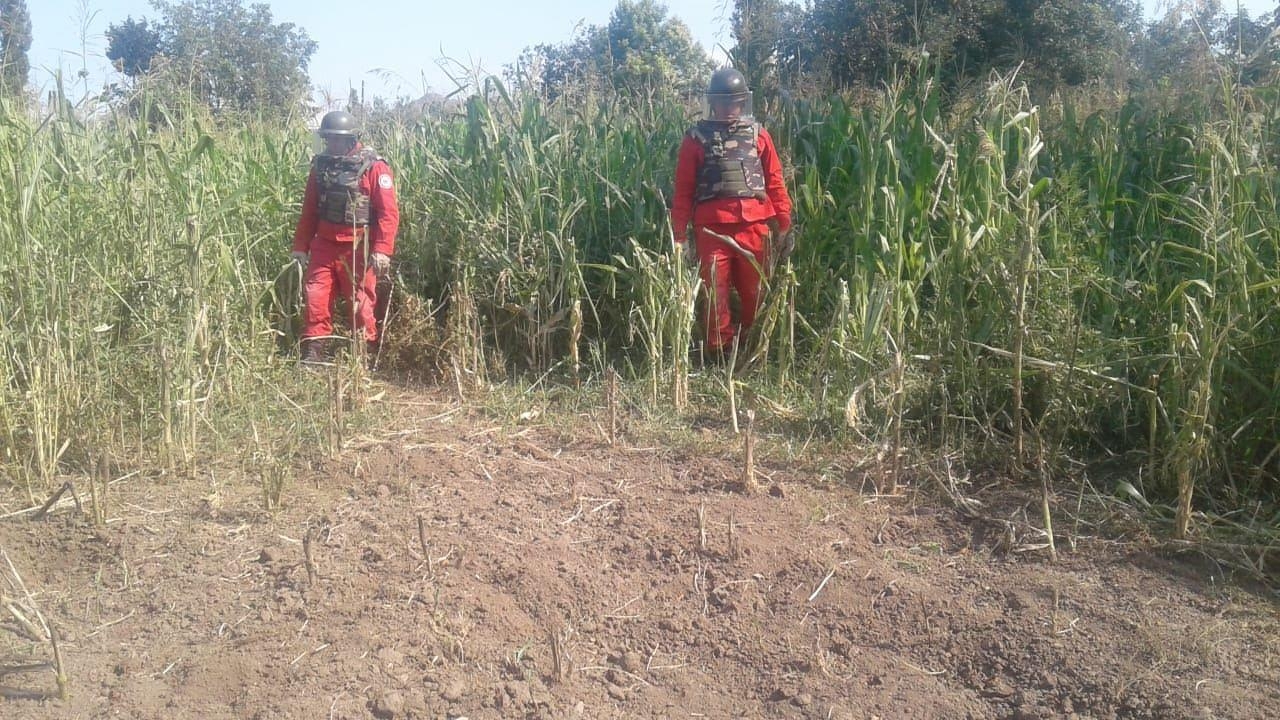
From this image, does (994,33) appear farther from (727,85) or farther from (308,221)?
(308,221)

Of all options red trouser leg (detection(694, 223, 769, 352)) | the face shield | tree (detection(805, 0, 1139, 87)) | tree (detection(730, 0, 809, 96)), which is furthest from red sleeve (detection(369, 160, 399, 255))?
tree (detection(805, 0, 1139, 87))

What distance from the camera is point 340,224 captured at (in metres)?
5.53

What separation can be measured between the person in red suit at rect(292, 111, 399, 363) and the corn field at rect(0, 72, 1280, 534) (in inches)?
10.8

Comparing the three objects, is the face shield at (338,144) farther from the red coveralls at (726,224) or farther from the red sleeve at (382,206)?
the red coveralls at (726,224)

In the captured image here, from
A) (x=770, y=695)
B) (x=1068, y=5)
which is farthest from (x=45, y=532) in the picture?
(x=1068, y=5)

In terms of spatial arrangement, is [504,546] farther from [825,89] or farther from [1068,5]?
[1068,5]

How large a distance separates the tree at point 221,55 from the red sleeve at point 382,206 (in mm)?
1054

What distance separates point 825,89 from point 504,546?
4237 millimetres

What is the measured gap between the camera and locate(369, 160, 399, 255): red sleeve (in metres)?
5.56

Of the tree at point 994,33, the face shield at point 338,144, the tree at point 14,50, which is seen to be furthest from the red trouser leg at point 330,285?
the tree at point 994,33

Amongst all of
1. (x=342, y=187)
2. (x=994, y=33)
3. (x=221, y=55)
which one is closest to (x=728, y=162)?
(x=342, y=187)

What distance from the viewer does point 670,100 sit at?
6199 mm

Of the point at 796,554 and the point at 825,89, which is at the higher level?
the point at 825,89

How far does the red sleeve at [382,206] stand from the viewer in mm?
5562
